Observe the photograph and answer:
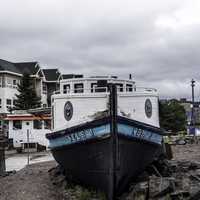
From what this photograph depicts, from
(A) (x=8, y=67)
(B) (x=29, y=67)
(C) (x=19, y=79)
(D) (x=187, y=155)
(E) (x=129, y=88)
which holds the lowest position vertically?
(D) (x=187, y=155)

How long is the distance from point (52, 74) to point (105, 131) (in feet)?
196

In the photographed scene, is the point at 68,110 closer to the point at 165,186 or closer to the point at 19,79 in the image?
the point at 165,186

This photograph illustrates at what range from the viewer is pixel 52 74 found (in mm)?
73438

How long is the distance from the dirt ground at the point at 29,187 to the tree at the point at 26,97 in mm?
36259

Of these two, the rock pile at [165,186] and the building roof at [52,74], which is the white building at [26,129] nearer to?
the rock pile at [165,186]

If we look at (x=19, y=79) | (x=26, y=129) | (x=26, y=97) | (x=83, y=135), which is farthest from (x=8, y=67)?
(x=83, y=135)

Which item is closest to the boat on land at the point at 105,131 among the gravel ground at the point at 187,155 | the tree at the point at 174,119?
the gravel ground at the point at 187,155

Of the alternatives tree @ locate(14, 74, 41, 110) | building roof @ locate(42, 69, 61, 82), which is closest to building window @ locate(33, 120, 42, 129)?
tree @ locate(14, 74, 41, 110)

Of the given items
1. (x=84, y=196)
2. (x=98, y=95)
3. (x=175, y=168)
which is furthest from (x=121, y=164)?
(x=175, y=168)

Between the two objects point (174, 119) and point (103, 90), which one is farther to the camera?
point (174, 119)

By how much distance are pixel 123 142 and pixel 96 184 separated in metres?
1.58

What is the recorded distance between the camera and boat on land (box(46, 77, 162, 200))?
561 inches

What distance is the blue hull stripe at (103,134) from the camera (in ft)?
46.7

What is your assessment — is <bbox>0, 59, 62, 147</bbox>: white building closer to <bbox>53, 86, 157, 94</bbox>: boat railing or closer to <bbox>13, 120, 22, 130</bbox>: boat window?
<bbox>13, 120, 22, 130</bbox>: boat window
